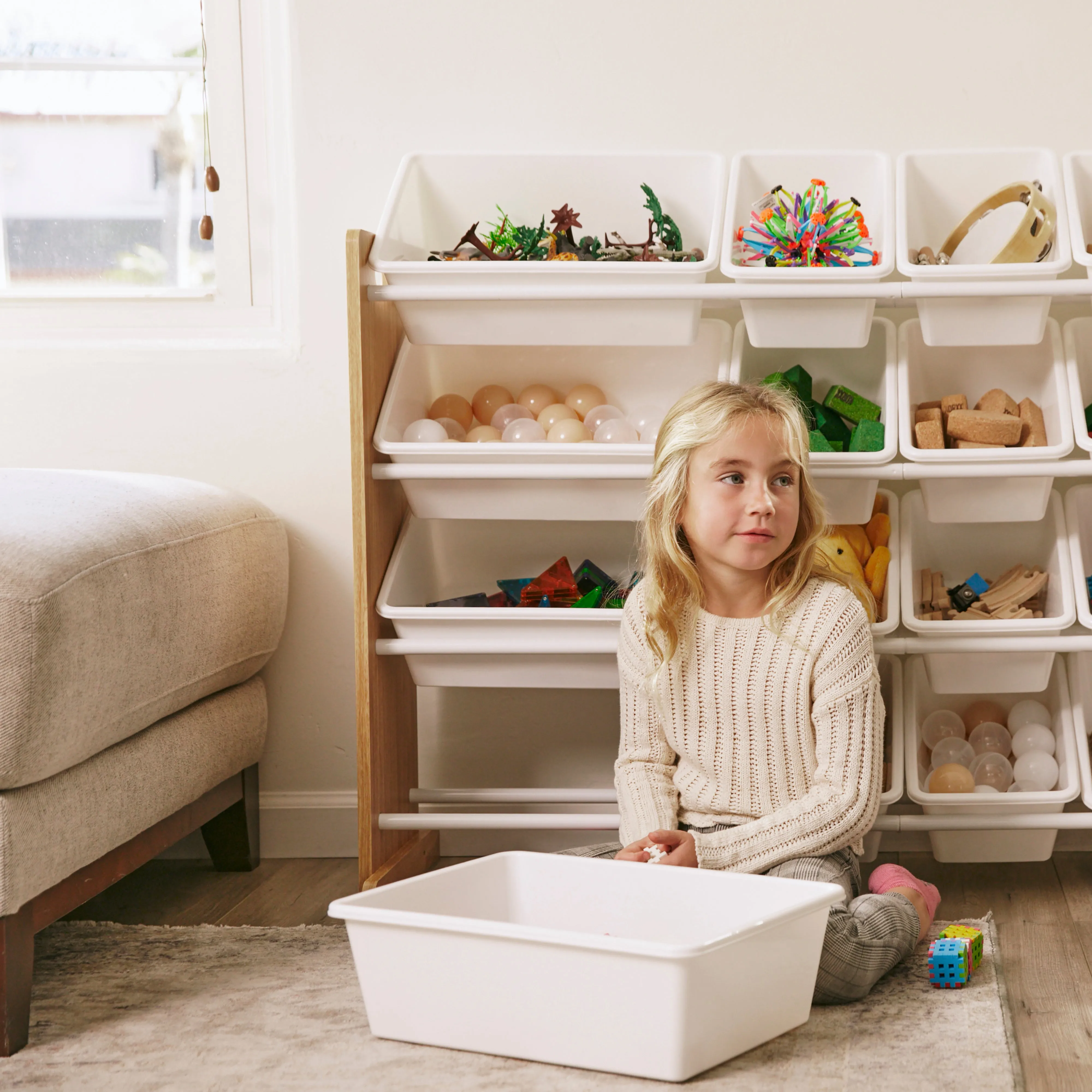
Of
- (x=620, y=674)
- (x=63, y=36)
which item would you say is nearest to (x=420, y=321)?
(x=620, y=674)

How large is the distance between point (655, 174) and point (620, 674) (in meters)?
0.72

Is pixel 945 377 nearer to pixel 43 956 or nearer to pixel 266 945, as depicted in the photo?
pixel 266 945

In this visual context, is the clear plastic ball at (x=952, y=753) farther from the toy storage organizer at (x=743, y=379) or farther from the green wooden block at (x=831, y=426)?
the green wooden block at (x=831, y=426)

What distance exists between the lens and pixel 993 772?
63.2 inches

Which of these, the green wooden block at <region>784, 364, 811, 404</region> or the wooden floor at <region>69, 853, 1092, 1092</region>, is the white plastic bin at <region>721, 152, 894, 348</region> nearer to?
the green wooden block at <region>784, 364, 811, 404</region>

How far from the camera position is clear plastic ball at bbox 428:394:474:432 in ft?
5.58

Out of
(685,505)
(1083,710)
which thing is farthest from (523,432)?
(1083,710)

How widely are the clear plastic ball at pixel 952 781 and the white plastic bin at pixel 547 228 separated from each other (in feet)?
2.18

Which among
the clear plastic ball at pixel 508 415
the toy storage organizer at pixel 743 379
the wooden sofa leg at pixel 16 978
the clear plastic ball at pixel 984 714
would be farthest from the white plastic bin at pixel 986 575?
the wooden sofa leg at pixel 16 978

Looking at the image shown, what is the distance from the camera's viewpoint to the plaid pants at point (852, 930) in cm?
118

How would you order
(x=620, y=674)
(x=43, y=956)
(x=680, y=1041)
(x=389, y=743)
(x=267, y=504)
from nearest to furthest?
(x=680, y=1041)
(x=43, y=956)
(x=620, y=674)
(x=389, y=743)
(x=267, y=504)

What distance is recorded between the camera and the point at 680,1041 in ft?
3.28

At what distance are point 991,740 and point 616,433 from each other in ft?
2.23

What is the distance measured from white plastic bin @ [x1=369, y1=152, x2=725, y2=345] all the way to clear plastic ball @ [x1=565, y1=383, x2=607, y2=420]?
144 mm
